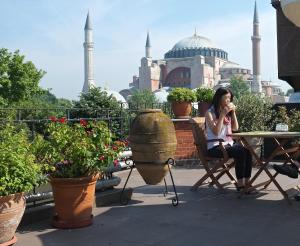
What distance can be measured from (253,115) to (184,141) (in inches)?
55.5

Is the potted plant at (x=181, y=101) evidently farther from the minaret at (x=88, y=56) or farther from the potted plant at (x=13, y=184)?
the minaret at (x=88, y=56)

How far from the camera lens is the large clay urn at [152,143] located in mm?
5129

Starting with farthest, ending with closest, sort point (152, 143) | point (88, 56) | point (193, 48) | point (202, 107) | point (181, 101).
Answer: point (193, 48) < point (88, 56) < point (202, 107) < point (181, 101) < point (152, 143)

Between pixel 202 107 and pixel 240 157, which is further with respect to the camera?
pixel 202 107

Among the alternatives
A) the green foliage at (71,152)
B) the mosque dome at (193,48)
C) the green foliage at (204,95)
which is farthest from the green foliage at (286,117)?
the mosque dome at (193,48)

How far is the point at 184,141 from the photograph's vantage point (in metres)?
8.71

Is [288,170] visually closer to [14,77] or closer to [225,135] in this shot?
[225,135]

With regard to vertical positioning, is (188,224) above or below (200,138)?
below

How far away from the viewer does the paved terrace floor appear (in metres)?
3.52

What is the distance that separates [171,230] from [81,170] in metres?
0.95

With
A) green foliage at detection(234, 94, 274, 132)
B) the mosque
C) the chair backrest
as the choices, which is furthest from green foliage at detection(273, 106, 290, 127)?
the mosque

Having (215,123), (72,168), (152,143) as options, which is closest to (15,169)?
(72,168)

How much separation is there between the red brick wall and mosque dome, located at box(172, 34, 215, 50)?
116 metres

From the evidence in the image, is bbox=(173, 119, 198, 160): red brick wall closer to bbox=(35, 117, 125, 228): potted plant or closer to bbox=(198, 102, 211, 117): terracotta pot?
bbox=(198, 102, 211, 117): terracotta pot
